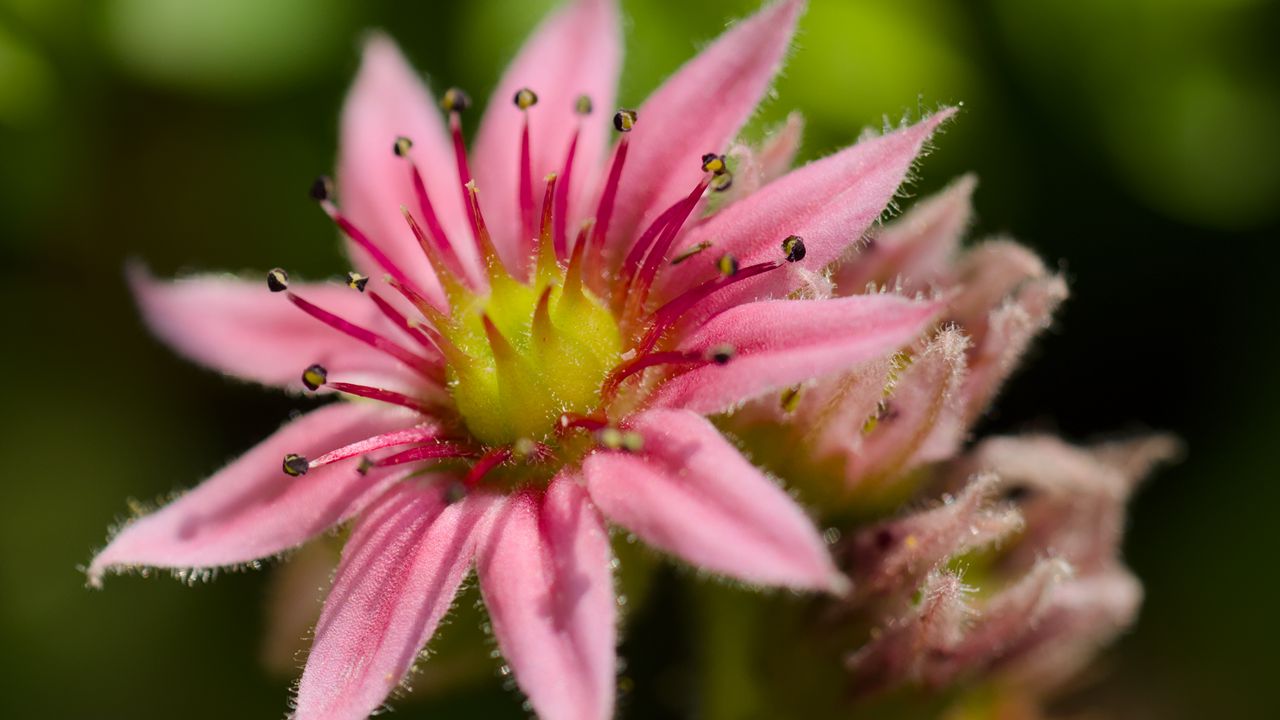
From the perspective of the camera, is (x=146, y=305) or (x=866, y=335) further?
(x=146, y=305)

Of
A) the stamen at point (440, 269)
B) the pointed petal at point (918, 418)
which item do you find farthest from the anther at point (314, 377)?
the pointed petal at point (918, 418)

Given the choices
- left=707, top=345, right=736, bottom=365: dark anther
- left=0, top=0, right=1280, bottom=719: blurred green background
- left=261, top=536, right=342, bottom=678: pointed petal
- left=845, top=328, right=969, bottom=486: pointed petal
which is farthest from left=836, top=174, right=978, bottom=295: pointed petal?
left=261, top=536, right=342, bottom=678: pointed petal

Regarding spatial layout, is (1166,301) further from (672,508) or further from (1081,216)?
(672,508)

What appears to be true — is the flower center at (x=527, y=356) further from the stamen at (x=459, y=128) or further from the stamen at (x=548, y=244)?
the stamen at (x=459, y=128)

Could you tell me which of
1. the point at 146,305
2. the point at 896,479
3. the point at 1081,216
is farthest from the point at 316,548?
the point at 1081,216

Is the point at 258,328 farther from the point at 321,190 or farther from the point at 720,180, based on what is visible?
the point at 720,180

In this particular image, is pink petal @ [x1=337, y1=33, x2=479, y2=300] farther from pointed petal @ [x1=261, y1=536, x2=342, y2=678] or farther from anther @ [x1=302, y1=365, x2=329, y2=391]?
pointed petal @ [x1=261, y1=536, x2=342, y2=678]
